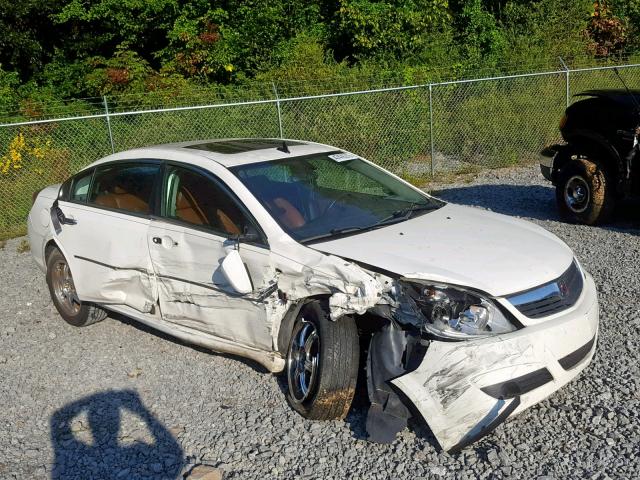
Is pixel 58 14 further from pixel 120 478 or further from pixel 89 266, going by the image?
pixel 120 478

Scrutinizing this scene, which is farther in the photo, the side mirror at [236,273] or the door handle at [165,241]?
the door handle at [165,241]

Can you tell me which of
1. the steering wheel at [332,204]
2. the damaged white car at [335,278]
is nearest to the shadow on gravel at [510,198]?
the damaged white car at [335,278]

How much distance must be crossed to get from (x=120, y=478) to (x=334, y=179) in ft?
8.39

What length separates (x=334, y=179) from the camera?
538cm

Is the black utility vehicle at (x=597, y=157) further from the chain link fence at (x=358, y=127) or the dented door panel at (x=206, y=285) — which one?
the dented door panel at (x=206, y=285)

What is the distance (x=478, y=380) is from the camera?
3.68 m

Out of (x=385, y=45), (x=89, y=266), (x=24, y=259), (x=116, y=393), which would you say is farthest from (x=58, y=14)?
(x=116, y=393)

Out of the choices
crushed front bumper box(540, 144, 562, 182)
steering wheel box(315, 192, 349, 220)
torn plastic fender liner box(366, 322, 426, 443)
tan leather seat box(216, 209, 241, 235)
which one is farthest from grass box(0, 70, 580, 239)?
torn plastic fender liner box(366, 322, 426, 443)

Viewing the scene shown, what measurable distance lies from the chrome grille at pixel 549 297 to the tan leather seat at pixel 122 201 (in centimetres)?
279

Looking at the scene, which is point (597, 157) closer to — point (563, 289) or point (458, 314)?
point (563, 289)

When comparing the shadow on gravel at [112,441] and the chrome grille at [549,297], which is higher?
the chrome grille at [549,297]

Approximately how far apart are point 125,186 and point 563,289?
11.0 ft

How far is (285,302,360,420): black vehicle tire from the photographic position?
4.06 metres

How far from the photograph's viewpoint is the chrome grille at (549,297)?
3.86m
